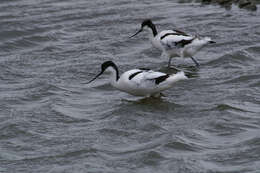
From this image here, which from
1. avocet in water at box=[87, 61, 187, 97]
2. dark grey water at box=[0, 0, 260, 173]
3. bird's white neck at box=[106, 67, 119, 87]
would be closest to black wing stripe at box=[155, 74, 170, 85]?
avocet in water at box=[87, 61, 187, 97]

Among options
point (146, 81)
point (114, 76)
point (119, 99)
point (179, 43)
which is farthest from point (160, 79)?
point (179, 43)

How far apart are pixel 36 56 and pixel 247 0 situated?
228 inches

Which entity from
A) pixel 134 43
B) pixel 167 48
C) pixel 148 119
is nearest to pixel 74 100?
pixel 148 119

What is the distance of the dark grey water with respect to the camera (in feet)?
26.4

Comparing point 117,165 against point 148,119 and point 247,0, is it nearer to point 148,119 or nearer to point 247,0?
point 148,119

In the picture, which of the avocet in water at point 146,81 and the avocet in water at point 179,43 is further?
the avocet in water at point 179,43

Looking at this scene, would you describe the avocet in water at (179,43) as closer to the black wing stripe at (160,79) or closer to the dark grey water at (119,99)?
the dark grey water at (119,99)

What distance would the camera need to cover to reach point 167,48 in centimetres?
1246

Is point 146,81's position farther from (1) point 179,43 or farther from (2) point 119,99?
(1) point 179,43

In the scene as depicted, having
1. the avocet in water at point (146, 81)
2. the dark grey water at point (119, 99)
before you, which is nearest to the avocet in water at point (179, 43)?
the dark grey water at point (119, 99)

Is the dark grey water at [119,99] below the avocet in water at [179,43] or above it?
below

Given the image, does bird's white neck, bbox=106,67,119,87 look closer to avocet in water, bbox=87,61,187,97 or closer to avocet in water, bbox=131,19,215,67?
avocet in water, bbox=87,61,187,97

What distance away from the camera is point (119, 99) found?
1088 cm

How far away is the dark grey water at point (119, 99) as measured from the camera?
8047 mm
